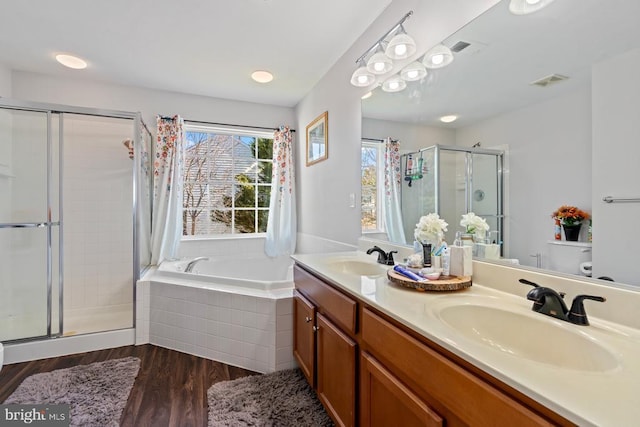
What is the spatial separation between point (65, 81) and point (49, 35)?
837 millimetres

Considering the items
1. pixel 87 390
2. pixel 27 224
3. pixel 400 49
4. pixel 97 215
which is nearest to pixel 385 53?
pixel 400 49

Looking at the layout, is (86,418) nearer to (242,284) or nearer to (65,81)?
(242,284)

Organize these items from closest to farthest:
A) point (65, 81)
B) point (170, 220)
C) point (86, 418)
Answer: point (86, 418)
point (65, 81)
point (170, 220)

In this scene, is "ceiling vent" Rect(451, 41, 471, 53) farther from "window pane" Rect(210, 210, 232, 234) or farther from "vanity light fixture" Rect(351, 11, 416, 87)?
"window pane" Rect(210, 210, 232, 234)

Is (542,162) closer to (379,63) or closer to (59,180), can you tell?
(379,63)

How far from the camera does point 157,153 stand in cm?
308

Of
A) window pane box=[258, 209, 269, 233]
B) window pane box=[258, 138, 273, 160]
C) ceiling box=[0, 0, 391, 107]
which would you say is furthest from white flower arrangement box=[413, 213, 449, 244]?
window pane box=[258, 138, 273, 160]

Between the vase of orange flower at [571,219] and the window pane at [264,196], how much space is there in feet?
10.0

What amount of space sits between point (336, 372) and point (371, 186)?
1248 mm

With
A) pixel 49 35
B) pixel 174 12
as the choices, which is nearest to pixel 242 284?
pixel 174 12

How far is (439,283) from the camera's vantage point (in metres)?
1.15

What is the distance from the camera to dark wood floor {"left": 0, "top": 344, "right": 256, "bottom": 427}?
63.1 inches

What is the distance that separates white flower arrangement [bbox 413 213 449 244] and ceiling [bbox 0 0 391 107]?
140 cm

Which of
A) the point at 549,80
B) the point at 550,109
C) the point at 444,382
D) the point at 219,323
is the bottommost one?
the point at 219,323
